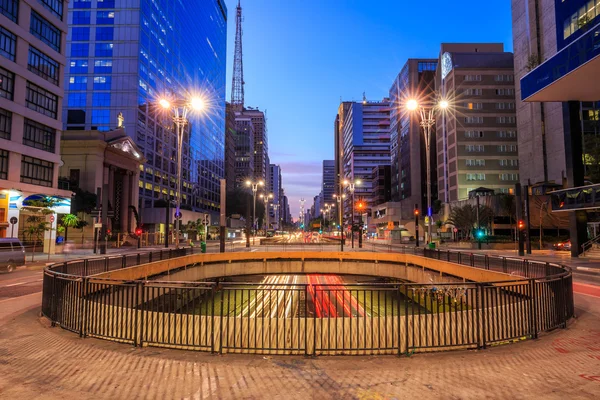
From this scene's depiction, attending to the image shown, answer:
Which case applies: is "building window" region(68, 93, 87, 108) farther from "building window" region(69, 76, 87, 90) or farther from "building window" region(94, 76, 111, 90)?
"building window" region(94, 76, 111, 90)

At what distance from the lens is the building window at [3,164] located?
115 ft

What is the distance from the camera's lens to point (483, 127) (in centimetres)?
8625

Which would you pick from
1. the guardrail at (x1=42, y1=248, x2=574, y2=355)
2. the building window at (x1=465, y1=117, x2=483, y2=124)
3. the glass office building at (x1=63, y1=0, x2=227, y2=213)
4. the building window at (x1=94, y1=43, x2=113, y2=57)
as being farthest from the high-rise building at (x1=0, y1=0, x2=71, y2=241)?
the building window at (x1=465, y1=117, x2=483, y2=124)

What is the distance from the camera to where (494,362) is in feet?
22.0

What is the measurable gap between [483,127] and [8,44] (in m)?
85.5

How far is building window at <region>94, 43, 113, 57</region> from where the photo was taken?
3152 inches

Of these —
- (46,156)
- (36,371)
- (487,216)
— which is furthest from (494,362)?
(487,216)

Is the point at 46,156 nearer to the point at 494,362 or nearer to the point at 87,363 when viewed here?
the point at 87,363

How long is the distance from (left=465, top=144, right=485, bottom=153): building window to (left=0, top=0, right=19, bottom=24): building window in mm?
81468

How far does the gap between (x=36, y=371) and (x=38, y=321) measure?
4176mm

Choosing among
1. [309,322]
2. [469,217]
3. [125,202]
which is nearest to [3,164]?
[125,202]

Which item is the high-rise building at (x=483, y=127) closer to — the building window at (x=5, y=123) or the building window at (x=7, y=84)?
the building window at (x=7, y=84)

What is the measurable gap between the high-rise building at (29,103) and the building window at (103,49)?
1570 inches

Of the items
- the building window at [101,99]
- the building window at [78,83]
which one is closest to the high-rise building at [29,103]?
the building window at [101,99]
